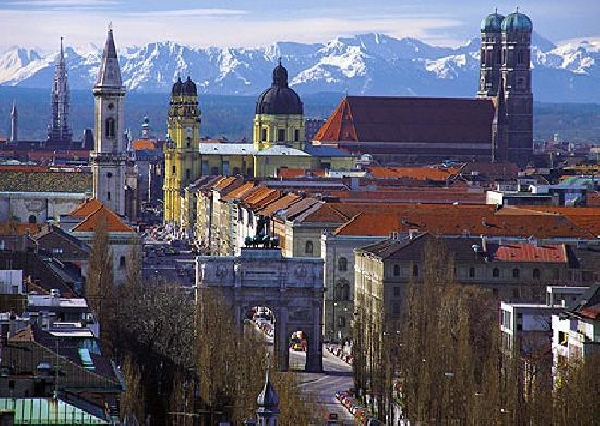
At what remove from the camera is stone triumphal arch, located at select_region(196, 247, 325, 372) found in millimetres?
94188

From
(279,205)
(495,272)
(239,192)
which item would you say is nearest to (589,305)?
(495,272)

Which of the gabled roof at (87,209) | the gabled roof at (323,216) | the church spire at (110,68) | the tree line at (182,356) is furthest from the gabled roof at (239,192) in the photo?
the tree line at (182,356)

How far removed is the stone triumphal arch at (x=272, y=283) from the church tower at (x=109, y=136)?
143 feet

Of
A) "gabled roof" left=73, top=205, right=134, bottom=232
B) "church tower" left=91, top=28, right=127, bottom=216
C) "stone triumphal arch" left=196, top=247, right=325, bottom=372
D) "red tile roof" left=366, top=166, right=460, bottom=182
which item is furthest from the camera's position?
"red tile roof" left=366, top=166, right=460, bottom=182

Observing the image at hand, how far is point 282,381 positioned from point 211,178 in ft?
418

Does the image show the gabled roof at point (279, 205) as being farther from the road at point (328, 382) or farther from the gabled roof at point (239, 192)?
the road at point (328, 382)

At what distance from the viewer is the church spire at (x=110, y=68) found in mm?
143125

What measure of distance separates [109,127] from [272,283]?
160ft

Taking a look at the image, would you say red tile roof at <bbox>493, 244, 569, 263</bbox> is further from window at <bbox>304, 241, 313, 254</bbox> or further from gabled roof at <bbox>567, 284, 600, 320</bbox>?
gabled roof at <bbox>567, 284, 600, 320</bbox>

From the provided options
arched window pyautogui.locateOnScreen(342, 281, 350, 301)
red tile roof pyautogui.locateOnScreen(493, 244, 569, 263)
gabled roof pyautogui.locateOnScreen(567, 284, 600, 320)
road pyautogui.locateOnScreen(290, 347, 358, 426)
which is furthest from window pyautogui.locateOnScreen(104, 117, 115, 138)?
gabled roof pyautogui.locateOnScreen(567, 284, 600, 320)

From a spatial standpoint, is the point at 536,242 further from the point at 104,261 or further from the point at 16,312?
the point at 16,312

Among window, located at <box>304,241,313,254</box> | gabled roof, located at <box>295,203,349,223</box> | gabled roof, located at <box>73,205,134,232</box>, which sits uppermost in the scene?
gabled roof, located at <box>295,203,349,223</box>

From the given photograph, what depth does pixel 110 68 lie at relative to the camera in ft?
471

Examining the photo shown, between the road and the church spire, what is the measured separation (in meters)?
44.0
